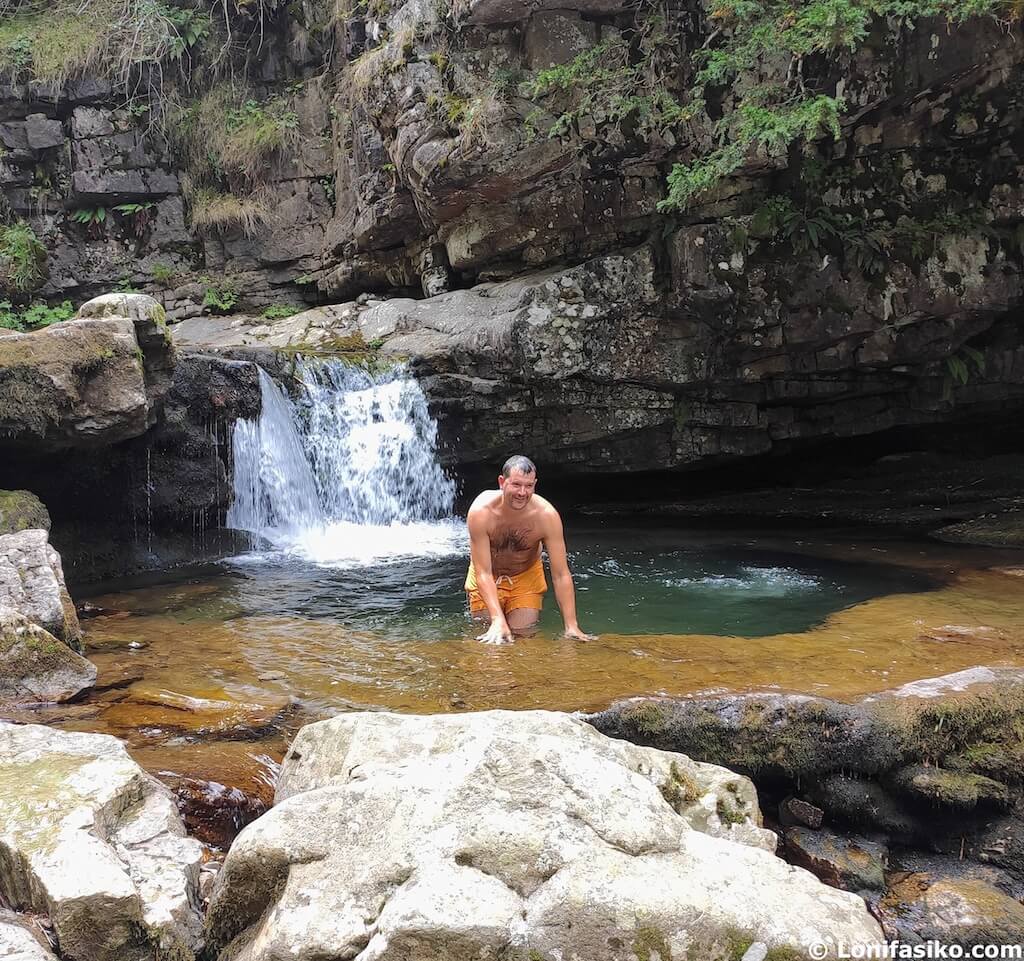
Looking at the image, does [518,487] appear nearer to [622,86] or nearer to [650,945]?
[650,945]

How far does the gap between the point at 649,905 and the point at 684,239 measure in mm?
8595

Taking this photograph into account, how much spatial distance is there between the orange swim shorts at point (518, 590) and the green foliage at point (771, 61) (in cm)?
469

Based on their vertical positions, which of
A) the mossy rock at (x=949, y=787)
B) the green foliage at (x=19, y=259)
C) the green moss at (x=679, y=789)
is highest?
the green foliage at (x=19, y=259)

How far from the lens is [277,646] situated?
5.82 metres

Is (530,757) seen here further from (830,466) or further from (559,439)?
(830,466)

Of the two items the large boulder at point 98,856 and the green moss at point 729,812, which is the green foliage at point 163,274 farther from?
the green moss at point 729,812

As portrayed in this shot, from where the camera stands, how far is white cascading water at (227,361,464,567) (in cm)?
1028

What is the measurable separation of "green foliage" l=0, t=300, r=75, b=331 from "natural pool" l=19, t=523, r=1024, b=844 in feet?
23.0

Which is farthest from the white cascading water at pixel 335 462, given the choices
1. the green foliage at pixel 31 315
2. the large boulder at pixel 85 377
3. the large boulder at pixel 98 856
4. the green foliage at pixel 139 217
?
the large boulder at pixel 98 856

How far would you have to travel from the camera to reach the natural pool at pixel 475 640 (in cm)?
431

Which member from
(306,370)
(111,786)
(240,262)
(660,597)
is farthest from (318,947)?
(240,262)

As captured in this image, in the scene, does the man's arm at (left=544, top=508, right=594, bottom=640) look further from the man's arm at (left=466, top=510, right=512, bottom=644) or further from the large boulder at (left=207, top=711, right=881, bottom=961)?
the large boulder at (left=207, top=711, right=881, bottom=961)

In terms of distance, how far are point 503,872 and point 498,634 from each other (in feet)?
10.5

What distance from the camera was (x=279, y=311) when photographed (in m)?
13.5
